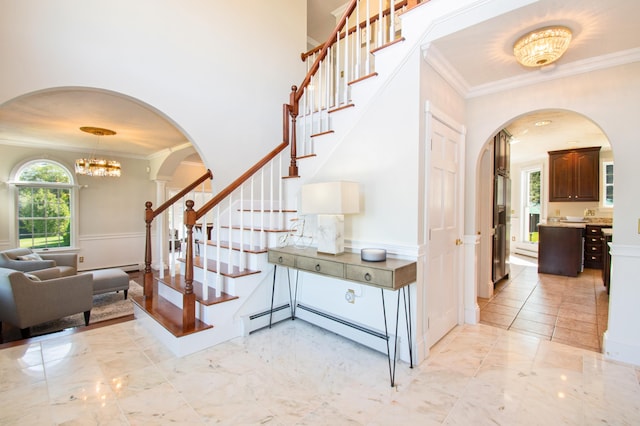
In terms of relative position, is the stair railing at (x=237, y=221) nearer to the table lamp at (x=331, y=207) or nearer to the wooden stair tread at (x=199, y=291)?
the wooden stair tread at (x=199, y=291)

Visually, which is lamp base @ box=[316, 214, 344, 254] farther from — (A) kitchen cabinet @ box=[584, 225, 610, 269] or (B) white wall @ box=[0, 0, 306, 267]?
(A) kitchen cabinet @ box=[584, 225, 610, 269]

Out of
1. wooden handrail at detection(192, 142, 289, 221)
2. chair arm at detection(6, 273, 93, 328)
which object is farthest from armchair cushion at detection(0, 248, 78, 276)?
wooden handrail at detection(192, 142, 289, 221)

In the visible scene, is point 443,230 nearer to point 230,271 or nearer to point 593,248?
point 230,271

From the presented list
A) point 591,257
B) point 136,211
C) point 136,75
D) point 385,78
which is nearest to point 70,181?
point 136,211

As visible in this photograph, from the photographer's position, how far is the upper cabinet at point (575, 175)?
6.41 m

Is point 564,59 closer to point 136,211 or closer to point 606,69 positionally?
point 606,69

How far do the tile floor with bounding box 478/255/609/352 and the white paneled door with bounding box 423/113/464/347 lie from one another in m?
0.75

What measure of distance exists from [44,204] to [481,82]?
8321mm

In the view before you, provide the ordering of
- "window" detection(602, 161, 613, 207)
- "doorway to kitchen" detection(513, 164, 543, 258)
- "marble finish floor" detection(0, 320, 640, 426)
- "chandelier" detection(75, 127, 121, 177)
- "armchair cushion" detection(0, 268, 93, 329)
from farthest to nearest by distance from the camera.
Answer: "doorway to kitchen" detection(513, 164, 543, 258) < "window" detection(602, 161, 613, 207) < "chandelier" detection(75, 127, 121, 177) < "armchair cushion" detection(0, 268, 93, 329) < "marble finish floor" detection(0, 320, 640, 426)

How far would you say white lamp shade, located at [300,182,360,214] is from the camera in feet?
7.90

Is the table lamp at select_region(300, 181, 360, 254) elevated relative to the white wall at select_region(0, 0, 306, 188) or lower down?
lower down

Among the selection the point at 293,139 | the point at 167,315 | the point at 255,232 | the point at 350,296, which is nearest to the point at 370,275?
the point at 350,296

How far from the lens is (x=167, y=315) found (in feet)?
9.41

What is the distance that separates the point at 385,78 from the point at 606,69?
6.26 ft
